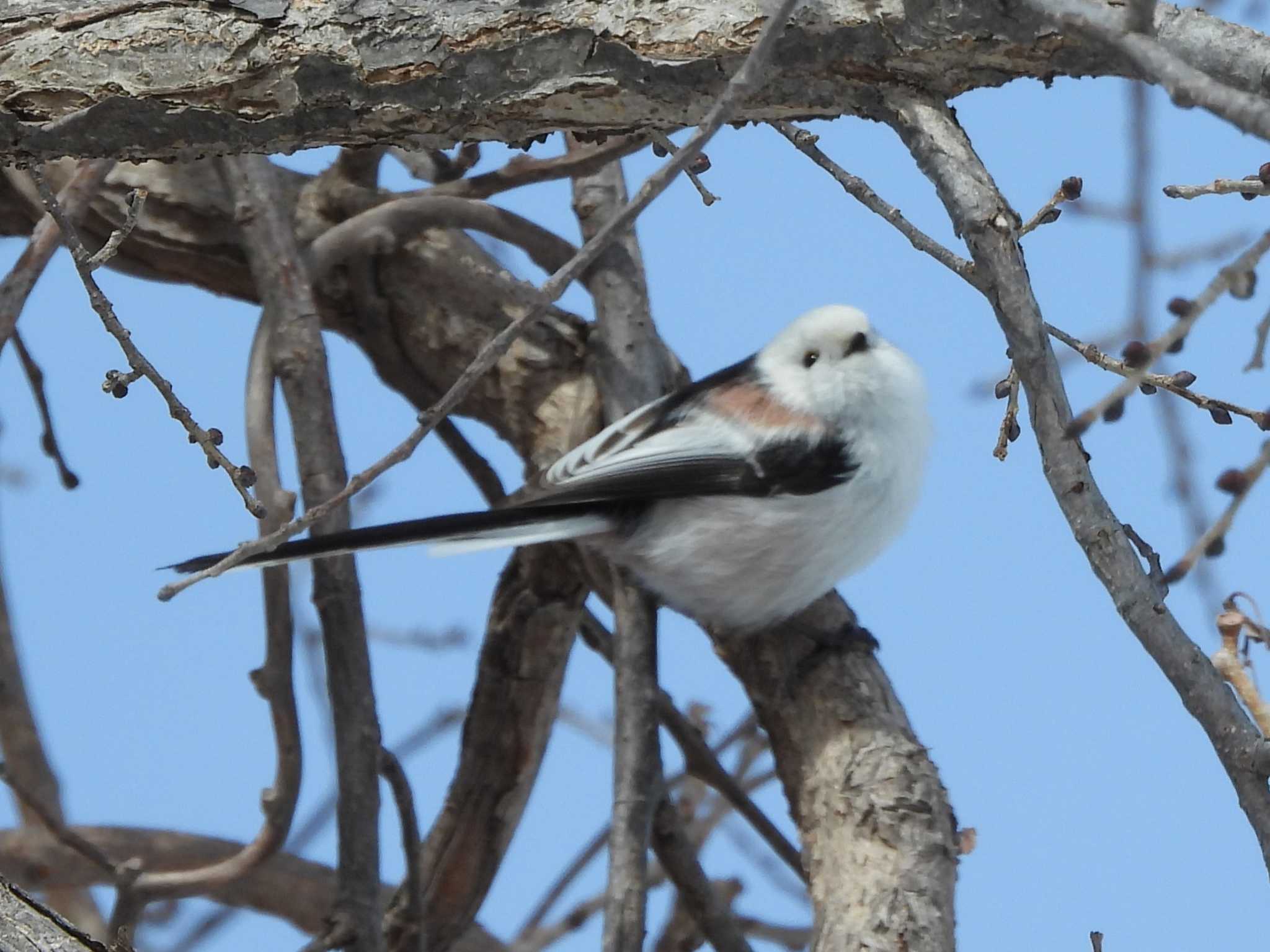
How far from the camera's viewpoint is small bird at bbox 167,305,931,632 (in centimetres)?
240

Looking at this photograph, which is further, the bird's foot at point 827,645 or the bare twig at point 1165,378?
the bird's foot at point 827,645

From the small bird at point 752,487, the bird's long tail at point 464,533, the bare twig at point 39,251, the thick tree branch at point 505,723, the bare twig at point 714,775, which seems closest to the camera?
the bare twig at point 39,251

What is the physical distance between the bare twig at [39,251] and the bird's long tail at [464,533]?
42cm

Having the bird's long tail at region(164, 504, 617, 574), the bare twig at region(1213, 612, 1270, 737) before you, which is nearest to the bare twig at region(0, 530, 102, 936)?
the bird's long tail at region(164, 504, 617, 574)

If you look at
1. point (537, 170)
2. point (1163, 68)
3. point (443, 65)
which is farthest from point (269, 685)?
point (1163, 68)

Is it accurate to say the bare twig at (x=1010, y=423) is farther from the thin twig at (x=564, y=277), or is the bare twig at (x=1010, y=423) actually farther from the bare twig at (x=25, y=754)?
the bare twig at (x=25, y=754)

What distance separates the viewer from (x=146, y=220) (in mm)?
2670

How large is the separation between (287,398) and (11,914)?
4.55 feet

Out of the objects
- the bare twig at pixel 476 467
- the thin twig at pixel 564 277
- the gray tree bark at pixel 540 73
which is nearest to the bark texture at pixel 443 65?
the gray tree bark at pixel 540 73

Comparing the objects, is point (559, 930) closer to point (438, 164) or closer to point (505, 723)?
point (505, 723)

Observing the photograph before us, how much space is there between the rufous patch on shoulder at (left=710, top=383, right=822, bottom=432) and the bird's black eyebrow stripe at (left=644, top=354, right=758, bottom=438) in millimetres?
29

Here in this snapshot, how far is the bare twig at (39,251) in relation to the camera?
203 centimetres

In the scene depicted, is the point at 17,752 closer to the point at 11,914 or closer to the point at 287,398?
the point at 287,398

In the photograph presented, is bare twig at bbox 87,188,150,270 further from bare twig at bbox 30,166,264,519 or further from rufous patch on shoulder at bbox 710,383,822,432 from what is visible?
rufous patch on shoulder at bbox 710,383,822,432
